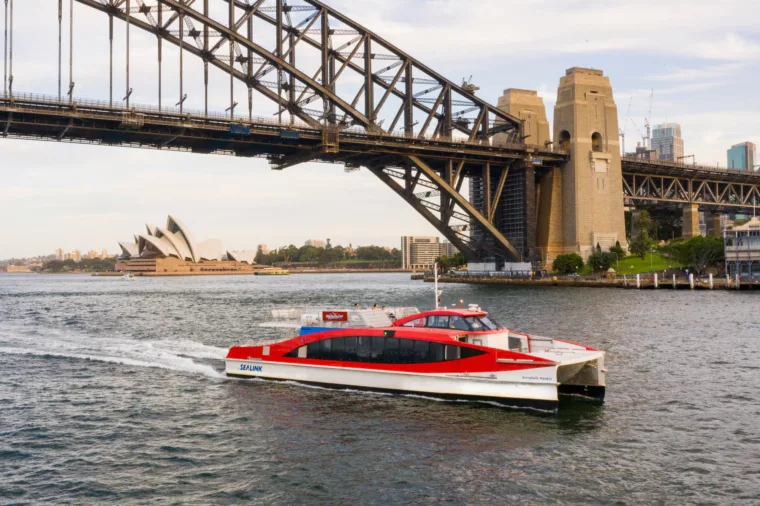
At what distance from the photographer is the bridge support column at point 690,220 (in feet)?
442

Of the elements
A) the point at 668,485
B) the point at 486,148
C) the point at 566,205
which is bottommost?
the point at 668,485

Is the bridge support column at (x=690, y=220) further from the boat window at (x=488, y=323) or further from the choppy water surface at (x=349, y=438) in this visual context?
the boat window at (x=488, y=323)

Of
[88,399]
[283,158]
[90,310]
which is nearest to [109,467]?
[88,399]

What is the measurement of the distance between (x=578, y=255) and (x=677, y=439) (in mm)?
87268

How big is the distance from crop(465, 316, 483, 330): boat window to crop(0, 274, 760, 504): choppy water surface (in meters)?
2.66

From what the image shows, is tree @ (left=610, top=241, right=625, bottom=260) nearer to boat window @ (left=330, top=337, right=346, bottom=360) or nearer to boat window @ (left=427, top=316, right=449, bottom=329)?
boat window @ (left=427, top=316, right=449, bottom=329)

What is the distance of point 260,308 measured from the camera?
6397 cm

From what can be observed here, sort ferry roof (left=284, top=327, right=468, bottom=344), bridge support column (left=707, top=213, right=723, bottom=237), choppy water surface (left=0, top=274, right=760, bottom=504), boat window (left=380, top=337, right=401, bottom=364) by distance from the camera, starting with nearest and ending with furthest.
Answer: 1. choppy water surface (left=0, top=274, right=760, bottom=504)
2. ferry roof (left=284, top=327, right=468, bottom=344)
3. boat window (left=380, top=337, right=401, bottom=364)
4. bridge support column (left=707, top=213, right=723, bottom=237)

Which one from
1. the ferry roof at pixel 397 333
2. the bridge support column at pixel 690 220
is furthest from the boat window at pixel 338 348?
the bridge support column at pixel 690 220

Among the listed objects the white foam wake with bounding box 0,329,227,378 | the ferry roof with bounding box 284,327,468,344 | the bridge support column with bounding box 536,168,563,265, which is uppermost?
the bridge support column with bounding box 536,168,563,265

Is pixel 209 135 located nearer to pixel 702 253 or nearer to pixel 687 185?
pixel 702 253

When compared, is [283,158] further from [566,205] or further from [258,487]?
[258,487]

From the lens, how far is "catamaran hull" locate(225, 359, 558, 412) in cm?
2219

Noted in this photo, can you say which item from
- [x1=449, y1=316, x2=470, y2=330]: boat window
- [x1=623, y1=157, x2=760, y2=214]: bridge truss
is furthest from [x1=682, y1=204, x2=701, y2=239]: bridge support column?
[x1=449, y1=316, x2=470, y2=330]: boat window
